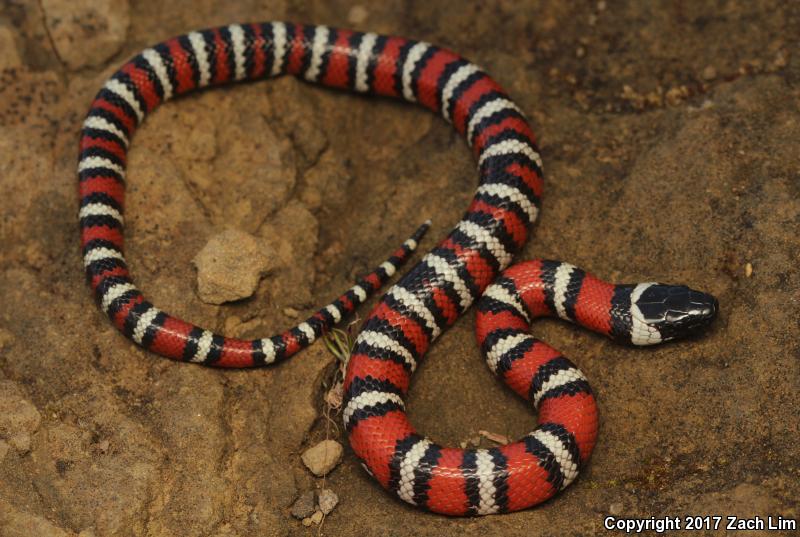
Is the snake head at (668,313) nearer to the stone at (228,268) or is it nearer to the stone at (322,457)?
the stone at (322,457)

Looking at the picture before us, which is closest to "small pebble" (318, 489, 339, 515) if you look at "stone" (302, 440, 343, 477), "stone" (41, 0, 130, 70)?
"stone" (302, 440, 343, 477)

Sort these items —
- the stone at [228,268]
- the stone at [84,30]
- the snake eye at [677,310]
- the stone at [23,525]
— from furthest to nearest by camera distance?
the stone at [84,30], the stone at [228,268], the snake eye at [677,310], the stone at [23,525]

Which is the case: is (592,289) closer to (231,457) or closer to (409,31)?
(231,457)

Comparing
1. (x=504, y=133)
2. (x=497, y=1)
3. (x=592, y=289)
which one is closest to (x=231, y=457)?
(x=592, y=289)

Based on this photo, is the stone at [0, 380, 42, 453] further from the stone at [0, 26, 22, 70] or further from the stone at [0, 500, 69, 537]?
the stone at [0, 26, 22, 70]

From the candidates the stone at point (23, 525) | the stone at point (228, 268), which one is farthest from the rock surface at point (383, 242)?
the stone at point (228, 268)

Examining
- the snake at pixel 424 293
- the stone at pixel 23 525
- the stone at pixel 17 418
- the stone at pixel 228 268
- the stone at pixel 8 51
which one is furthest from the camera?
the stone at pixel 8 51

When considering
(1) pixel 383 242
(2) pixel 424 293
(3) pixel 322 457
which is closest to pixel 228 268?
Answer: (1) pixel 383 242
